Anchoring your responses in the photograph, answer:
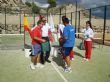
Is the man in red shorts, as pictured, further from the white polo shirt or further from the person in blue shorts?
the white polo shirt

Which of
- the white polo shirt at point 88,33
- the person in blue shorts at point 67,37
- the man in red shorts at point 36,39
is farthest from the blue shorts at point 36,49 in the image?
the white polo shirt at point 88,33

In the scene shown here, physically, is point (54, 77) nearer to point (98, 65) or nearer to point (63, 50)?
point (63, 50)

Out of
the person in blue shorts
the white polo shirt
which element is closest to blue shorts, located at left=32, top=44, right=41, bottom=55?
the person in blue shorts

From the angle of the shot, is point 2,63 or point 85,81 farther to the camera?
point 2,63

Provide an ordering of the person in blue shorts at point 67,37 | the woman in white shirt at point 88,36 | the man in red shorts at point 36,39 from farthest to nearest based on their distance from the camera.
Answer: the woman in white shirt at point 88,36
the man in red shorts at point 36,39
the person in blue shorts at point 67,37

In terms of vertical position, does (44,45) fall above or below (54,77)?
above

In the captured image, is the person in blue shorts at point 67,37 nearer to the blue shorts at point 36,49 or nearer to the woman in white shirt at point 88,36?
the blue shorts at point 36,49

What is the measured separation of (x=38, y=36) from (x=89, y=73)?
209 cm

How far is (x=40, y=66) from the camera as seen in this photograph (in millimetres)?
10555

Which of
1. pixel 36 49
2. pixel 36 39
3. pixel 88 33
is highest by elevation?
pixel 88 33

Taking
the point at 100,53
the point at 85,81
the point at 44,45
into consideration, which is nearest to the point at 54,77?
the point at 85,81

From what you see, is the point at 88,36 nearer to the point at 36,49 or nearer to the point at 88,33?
the point at 88,33

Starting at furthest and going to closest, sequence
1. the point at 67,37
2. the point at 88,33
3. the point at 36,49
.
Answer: the point at 88,33
the point at 36,49
the point at 67,37

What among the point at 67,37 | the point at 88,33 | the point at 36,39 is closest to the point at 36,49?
the point at 36,39
